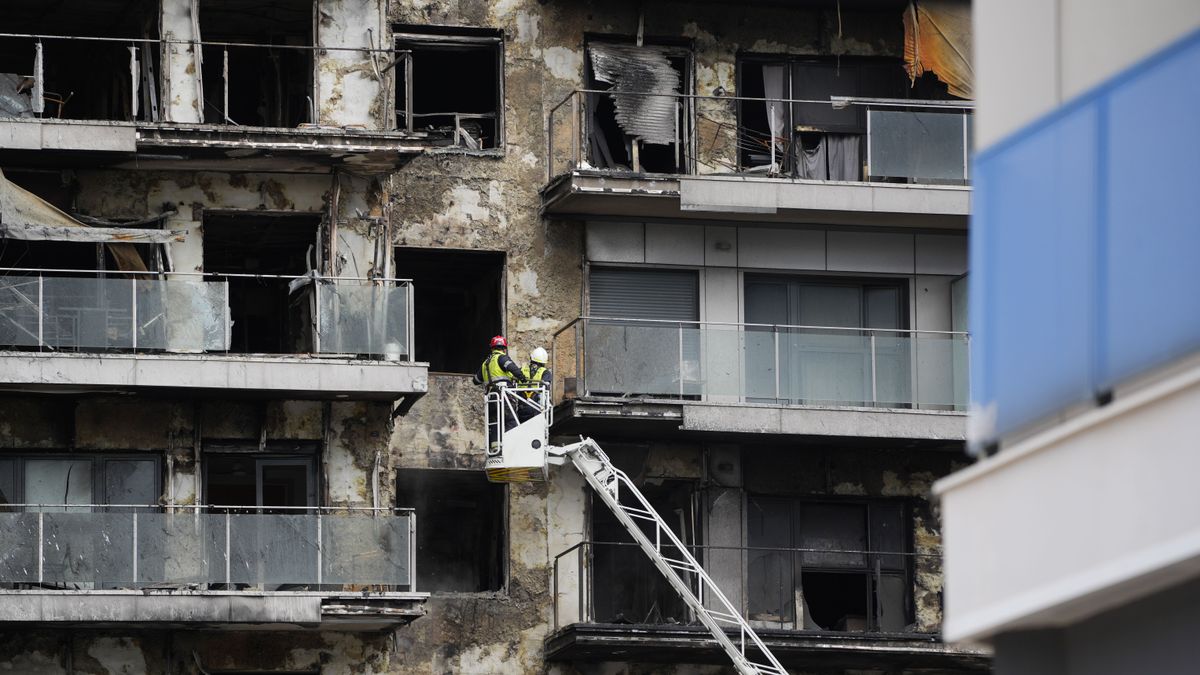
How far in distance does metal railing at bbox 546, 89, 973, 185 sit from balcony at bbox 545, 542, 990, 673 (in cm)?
475

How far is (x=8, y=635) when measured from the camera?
2688cm

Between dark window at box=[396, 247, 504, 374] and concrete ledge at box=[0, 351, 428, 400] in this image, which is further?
dark window at box=[396, 247, 504, 374]

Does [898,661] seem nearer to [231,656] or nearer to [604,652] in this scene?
[604,652]

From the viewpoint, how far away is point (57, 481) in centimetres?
2767

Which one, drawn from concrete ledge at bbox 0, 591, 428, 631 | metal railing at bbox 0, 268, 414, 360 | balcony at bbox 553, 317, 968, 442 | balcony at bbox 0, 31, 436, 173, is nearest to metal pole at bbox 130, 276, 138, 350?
metal railing at bbox 0, 268, 414, 360

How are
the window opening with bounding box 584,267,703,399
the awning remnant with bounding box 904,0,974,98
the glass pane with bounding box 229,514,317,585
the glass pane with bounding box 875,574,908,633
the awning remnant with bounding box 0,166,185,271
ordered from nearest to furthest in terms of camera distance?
the glass pane with bounding box 229,514,317,585 → the awning remnant with bounding box 0,166,185,271 → the window opening with bounding box 584,267,703,399 → the glass pane with bounding box 875,574,908,633 → the awning remnant with bounding box 904,0,974,98

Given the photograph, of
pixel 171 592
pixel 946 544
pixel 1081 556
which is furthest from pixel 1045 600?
pixel 171 592

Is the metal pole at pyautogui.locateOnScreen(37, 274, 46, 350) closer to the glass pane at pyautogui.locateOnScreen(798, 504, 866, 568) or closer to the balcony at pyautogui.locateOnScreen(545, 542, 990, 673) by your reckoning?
the balcony at pyautogui.locateOnScreen(545, 542, 990, 673)

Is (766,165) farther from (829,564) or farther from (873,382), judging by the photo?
(829,564)

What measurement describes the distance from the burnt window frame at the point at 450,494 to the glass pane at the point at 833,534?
3.77 metres

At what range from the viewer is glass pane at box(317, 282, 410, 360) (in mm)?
27188

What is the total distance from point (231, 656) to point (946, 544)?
780 inches

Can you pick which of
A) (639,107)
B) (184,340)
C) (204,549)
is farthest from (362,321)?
(639,107)

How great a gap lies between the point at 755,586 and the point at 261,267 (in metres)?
7.30
